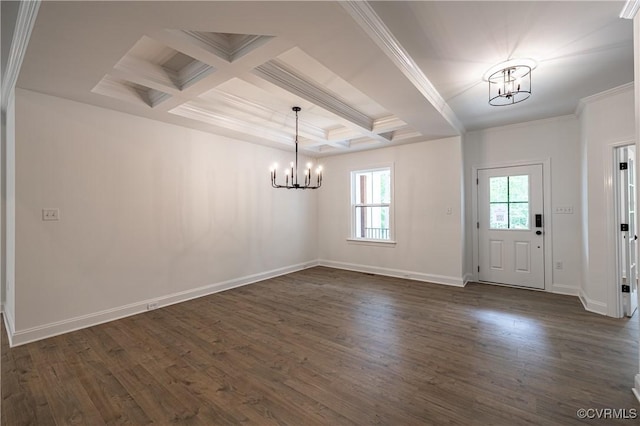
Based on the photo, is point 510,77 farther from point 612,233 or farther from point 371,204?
point 371,204

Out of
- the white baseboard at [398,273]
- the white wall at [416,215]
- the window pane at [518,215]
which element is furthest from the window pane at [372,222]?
the window pane at [518,215]

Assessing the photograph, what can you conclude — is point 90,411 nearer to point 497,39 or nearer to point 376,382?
point 376,382

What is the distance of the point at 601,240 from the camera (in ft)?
11.5

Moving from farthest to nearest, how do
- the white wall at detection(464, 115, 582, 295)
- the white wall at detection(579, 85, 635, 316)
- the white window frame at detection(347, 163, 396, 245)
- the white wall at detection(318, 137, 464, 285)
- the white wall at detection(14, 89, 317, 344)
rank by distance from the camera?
the white window frame at detection(347, 163, 396, 245) < the white wall at detection(318, 137, 464, 285) < the white wall at detection(464, 115, 582, 295) < the white wall at detection(579, 85, 635, 316) < the white wall at detection(14, 89, 317, 344)

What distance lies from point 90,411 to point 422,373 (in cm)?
239

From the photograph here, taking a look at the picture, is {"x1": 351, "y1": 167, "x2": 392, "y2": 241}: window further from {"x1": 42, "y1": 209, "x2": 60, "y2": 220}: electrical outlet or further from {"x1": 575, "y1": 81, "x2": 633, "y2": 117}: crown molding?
{"x1": 42, "y1": 209, "x2": 60, "y2": 220}: electrical outlet

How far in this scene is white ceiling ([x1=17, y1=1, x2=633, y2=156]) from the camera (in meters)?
1.92

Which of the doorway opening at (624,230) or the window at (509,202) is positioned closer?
the doorway opening at (624,230)

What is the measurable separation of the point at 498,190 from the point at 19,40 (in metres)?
6.07

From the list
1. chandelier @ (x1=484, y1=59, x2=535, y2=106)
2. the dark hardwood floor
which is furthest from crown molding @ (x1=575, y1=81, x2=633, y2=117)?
the dark hardwood floor

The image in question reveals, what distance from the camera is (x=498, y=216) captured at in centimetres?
487

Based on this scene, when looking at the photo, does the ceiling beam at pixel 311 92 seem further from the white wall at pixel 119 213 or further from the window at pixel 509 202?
the window at pixel 509 202

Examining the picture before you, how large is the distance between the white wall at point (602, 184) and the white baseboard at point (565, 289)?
23.1 inches

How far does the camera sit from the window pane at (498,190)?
15.8ft
